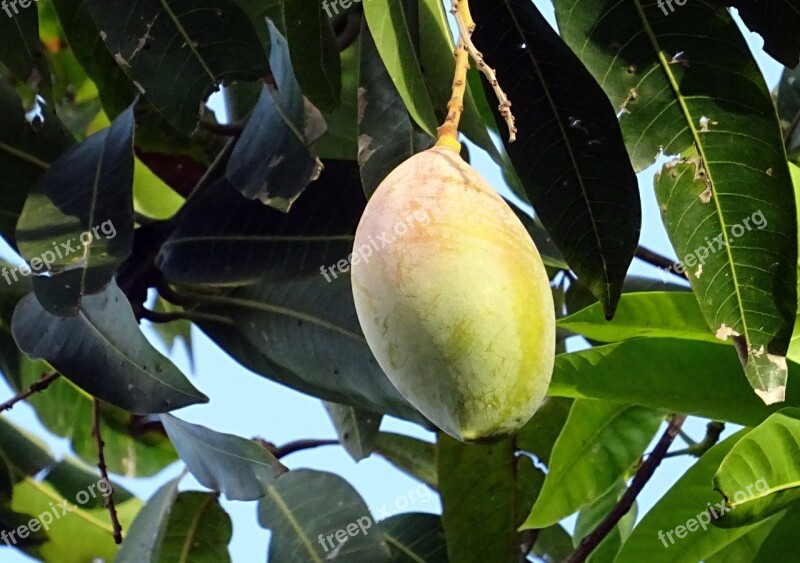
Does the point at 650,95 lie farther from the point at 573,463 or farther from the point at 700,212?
the point at 573,463

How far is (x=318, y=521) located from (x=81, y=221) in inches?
18.5

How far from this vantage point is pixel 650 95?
76 centimetres

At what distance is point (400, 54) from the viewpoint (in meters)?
0.69

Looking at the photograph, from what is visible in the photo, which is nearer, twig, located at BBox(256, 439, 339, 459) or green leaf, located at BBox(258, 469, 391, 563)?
green leaf, located at BBox(258, 469, 391, 563)

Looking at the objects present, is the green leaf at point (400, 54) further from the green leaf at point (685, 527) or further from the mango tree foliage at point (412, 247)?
the green leaf at point (685, 527)

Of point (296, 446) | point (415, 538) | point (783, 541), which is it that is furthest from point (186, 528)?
point (783, 541)

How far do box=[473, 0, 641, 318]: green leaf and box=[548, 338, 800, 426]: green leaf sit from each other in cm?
15

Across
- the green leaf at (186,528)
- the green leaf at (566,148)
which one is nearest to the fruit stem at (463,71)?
the green leaf at (566,148)

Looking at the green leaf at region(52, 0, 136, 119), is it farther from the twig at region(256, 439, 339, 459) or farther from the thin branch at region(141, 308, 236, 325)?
the twig at region(256, 439, 339, 459)

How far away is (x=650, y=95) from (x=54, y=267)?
56 cm

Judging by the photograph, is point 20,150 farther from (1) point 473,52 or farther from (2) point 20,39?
(1) point 473,52

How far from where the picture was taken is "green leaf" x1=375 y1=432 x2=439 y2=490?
148 centimetres

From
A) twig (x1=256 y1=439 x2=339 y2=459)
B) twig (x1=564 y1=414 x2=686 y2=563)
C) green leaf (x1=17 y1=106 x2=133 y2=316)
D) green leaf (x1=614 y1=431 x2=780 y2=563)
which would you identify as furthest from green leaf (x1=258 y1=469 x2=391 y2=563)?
green leaf (x1=17 y1=106 x2=133 y2=316)

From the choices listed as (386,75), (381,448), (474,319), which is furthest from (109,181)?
(381,448)
